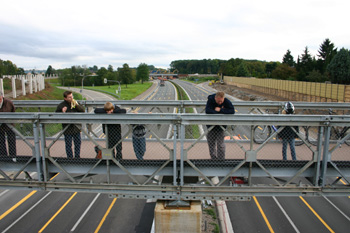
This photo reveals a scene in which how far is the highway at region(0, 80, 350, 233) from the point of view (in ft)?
42.7

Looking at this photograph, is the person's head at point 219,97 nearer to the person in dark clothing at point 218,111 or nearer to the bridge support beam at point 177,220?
the person in dark clothing at point 218,111

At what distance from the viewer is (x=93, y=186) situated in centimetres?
641

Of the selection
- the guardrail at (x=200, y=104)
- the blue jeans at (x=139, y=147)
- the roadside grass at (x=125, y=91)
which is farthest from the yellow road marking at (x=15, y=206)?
the roadside grass at (x=125, y=91)

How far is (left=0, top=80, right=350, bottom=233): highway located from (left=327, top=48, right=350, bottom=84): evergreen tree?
46204 mm

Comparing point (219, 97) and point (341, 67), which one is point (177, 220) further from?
point (341, 67)

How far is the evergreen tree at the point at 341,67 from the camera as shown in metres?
52.9

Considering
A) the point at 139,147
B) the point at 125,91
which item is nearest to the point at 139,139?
the point at 139,147

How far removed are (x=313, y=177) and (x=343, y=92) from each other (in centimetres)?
3789

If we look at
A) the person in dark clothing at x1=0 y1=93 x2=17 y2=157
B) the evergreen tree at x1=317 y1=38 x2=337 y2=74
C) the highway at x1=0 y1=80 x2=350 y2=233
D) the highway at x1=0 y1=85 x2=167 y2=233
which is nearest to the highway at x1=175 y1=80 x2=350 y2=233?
the highway at x1=0 y1=80 x2=350 y2=233

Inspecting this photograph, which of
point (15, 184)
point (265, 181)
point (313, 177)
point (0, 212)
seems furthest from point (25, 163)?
point (265, 181)

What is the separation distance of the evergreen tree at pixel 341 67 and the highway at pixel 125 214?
46204 millimetres

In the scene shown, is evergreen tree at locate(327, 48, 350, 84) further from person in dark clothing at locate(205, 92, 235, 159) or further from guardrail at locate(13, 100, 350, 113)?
person in dark clothing at locate(205, 92, 235, 159)

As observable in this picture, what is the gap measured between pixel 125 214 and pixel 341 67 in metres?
54.9

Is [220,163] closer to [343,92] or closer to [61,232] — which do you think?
[61,232]
